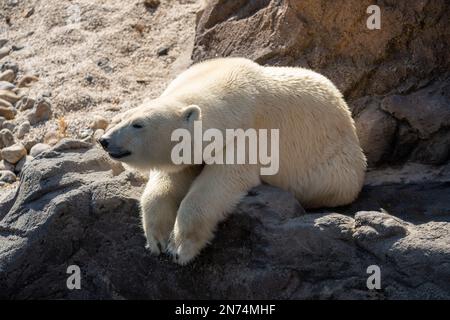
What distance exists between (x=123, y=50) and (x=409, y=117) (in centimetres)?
347

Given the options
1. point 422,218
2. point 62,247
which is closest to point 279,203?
point 422,218

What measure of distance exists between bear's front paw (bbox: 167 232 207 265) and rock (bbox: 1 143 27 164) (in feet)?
9.76

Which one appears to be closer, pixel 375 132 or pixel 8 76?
pixel 375 132

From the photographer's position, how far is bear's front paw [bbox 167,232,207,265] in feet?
18.2

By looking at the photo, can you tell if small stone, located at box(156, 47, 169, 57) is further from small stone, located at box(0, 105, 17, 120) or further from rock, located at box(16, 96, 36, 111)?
small stone, located at box(0, 105, 17, 120)

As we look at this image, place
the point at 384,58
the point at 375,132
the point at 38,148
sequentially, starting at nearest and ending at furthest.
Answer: the point at 375,132
the point at 384,58
the point at 38,148

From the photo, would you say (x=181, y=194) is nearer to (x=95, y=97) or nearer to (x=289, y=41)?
(x=289, y=41)

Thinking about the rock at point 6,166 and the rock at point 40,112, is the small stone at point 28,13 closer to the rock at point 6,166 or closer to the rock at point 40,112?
the rock at point 40,112

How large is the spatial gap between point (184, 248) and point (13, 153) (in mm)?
3095

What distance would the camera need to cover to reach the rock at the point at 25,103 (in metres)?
8.70

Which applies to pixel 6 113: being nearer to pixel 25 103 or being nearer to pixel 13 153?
pixel 25 103

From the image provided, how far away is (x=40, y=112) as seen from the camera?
845 cm

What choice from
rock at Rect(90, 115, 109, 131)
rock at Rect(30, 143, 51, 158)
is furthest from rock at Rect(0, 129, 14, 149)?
rock at Rect(90, 115, 109, 131)

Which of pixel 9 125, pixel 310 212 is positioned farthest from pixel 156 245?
pixel 9 125
